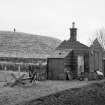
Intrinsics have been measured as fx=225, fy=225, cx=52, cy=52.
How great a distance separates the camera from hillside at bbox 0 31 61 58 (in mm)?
29336

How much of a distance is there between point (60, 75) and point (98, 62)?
24.5ft

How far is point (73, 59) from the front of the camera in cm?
2802

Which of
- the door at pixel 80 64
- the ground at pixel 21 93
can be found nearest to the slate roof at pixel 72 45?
the door at pixel 80 64

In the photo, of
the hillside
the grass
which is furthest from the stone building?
the grass

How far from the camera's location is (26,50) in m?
30.6

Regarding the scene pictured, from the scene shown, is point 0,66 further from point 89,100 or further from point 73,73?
point 89,100

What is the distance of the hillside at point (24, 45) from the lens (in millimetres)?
29336

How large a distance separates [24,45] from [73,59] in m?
8.15

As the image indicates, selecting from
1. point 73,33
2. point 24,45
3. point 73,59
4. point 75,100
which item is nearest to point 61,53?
point 73,59

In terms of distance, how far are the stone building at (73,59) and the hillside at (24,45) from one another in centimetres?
238

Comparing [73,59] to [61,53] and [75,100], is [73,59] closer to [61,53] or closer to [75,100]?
[61,53]

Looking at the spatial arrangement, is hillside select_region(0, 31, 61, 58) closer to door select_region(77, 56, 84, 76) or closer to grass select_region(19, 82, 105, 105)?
door select_region(77, 56, 84, 76)

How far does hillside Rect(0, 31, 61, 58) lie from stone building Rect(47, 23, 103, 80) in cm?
238

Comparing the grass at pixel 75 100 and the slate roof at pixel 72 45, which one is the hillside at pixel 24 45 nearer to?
the slate roof at pixel 72 45
